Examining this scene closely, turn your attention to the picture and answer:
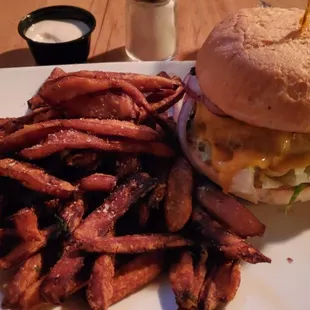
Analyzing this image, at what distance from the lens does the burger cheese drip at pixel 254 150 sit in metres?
1.86

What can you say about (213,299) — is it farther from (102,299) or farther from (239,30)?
(239,30)

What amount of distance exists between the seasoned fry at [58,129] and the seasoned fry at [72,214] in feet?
0.84

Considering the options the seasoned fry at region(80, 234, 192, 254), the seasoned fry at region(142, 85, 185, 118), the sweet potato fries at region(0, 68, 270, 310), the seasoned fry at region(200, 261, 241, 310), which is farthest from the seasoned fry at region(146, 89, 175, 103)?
the seasoned fry at region(200, 261, 241, 310)

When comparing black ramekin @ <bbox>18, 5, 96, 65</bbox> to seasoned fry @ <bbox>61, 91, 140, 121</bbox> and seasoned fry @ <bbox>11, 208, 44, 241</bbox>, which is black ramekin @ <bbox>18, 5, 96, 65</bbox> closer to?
A: seasoned fry @ <bbox>61, 91, 140, 121</bbox>

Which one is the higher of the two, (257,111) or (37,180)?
(257,111)

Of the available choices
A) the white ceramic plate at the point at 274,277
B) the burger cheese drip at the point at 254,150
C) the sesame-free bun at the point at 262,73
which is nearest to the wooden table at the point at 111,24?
the sesame-free bun at the point at 262,73

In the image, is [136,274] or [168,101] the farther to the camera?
[168,101]

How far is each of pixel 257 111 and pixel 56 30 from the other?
1409mm

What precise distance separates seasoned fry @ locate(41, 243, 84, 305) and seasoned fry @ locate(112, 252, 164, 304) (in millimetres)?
130

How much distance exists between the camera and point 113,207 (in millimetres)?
1769

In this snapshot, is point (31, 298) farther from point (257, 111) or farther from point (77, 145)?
point (257, 111)

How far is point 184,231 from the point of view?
1.87 meters

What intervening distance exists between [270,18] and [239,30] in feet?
0.47

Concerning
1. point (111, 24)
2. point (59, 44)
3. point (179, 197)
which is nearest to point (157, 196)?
point (179, 197)
